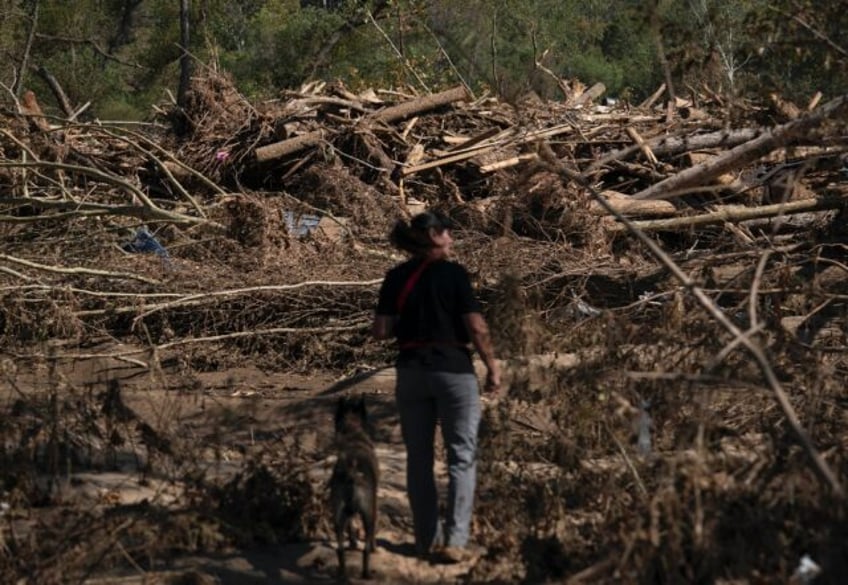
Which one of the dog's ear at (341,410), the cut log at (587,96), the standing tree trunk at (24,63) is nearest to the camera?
the dog's ear at (341,410)

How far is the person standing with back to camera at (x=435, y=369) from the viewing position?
19.4 ft

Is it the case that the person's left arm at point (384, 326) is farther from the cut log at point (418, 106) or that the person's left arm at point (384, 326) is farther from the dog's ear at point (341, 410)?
the cut log at point (418, 106)

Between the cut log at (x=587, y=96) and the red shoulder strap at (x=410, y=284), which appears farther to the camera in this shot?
the cut log at (x=587, y=96)

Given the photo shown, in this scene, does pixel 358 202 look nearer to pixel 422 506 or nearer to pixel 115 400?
pixel 115 400

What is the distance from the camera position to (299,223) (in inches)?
473

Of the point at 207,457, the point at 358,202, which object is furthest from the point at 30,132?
the point at 207,457

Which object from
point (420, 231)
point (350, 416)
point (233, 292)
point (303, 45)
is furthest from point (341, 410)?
point (303, 45)

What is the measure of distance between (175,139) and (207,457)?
7427 mm

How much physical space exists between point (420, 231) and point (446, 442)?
0.97m

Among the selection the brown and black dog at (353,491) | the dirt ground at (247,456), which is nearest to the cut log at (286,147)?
the dirt ground at (247,456)

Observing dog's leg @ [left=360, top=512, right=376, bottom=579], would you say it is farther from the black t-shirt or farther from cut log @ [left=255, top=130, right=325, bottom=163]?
cut log @ [left=255, top=130, right=325, bottom=163]

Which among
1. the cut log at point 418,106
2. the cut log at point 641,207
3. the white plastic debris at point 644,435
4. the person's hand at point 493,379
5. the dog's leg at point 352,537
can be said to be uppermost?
the cut log at point 418,106

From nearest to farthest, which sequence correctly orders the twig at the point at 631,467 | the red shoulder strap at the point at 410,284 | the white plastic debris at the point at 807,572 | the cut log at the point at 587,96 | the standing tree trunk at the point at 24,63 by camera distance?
1. the white plastic debris at the point at 807,572
2. the twig at the point at 631,467
3. the red shoulder strap at the point at 410,284
4. the cut log at the point at 587,96
5. the standing tree trunk at the point at 24,63

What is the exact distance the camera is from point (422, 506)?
609 cm
